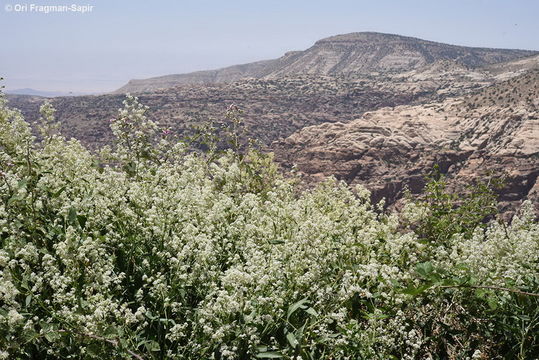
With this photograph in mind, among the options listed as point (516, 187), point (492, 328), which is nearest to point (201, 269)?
point (492, 328)

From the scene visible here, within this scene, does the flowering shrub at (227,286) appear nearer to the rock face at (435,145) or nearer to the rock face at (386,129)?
the rock face at (386,129)

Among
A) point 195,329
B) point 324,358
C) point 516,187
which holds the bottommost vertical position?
point 516,187

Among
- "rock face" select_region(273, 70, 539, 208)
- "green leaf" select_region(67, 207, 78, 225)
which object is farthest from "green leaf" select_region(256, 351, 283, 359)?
"rock face" select_region(273, 70, 539, 208)

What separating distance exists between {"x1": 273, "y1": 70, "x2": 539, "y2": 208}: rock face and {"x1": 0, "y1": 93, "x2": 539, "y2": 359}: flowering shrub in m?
75.0

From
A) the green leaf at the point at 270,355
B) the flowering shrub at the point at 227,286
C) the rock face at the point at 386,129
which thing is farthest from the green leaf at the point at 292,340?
the rock face at the point at 386,129

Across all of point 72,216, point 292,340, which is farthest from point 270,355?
point 72,216

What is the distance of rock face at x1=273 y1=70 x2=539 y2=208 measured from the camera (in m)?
82.2

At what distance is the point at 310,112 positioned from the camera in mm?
154125

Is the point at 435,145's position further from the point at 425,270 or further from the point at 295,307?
the point at 295,307

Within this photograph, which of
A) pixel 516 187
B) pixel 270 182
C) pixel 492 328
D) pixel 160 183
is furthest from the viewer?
pixel 516 187

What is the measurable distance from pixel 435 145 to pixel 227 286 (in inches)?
3874

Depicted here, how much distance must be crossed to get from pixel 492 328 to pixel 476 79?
649 ft

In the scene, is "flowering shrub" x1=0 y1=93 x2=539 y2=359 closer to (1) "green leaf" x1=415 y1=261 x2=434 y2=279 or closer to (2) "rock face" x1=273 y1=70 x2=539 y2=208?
(1) "green leaf" x1=415 y1=261 x2=434 y2=279

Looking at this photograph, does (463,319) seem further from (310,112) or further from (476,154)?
(310,112)
